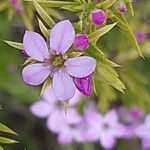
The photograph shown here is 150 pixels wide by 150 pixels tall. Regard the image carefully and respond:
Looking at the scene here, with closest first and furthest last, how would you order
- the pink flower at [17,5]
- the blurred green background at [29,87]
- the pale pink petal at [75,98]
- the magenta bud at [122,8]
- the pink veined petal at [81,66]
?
the pink veined petal at [81,66] < the magenta bud at [122,8] < the pink flower at [17,5] < the blurred green background at [29,87] < the pale pink petal at [75,98]

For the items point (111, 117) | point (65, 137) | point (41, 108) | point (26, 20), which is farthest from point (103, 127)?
point (26, 20)

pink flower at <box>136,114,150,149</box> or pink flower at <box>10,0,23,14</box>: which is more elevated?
pink flower at <box>10,0,23,14</box>

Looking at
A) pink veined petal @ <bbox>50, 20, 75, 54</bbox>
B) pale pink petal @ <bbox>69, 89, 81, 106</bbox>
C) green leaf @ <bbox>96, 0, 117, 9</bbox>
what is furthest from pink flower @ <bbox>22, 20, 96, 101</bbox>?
pale pink petal @ <bbox>69, 89, 81, 106</bbox>

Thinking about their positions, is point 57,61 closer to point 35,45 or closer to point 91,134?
point 35,45

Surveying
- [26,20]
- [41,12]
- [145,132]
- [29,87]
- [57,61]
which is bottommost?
[145,132]

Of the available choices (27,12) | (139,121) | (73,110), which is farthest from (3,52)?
(27,12)

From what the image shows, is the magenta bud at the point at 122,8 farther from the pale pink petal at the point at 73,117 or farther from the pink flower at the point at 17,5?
the pale pink petal at the point at 73,117

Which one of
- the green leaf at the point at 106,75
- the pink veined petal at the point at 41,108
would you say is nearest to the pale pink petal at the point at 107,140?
the pink veined petal at the point at 41,108

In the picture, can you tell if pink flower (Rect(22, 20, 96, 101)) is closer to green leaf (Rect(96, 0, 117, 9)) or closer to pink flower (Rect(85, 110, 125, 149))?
green leaf (Rect(96, 0, 117, 9))
